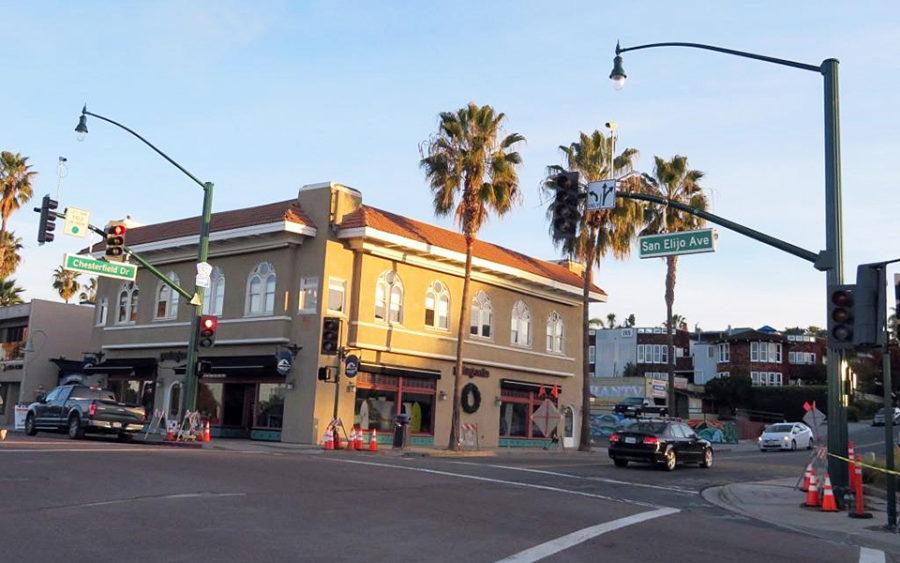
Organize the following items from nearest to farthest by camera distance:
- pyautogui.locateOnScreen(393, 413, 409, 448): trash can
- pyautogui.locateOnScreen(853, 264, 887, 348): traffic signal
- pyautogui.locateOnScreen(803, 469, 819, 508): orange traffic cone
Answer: pyautogui.locateOnScreen(853, 264, 887, 348): traffic signal < pyautogui.locateOnScreen(803, 469, 819, 508): orange traffic cone < pyautogui.locateOnScreen(393, 413, 409, 448): trash can

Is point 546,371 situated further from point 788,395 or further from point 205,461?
point 788,395

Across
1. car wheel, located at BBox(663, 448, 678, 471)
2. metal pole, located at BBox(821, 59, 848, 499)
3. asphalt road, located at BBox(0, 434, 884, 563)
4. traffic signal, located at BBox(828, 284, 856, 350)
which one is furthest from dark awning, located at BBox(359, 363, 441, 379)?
traffic signal, located at BBox(828, 284, 856, 350)

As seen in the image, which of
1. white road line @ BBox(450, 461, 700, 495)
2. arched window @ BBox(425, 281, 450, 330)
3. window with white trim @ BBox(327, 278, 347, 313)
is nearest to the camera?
white road line @ BBox(450, 461, 700, 495)

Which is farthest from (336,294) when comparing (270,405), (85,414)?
(85,414)

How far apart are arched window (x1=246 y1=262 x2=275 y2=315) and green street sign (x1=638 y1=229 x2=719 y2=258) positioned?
57.1ft

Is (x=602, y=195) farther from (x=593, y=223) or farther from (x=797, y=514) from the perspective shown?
(x=593, y=223)

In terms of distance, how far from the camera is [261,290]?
33281 millimetres

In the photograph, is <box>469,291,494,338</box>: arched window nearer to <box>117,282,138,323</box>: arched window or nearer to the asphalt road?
<box>117,282,138,323</box>: arched window

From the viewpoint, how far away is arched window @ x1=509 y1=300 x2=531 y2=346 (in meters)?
39.7

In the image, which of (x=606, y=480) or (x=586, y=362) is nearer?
(x=606, y=480)

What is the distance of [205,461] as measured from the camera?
62.0 feet

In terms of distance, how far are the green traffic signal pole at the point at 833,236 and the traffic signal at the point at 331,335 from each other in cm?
1524

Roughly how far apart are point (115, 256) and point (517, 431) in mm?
19863

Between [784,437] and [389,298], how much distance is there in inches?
964
